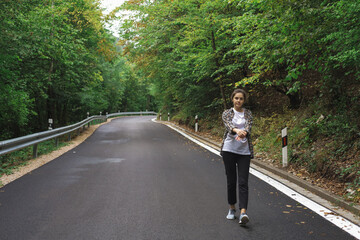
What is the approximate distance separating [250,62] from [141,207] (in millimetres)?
9365

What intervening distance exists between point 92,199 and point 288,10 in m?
4.98

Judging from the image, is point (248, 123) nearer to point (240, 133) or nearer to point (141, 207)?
point (240, 133)

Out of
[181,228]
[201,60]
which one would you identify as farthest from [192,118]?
[181,228]

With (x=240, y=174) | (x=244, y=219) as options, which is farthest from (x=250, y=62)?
(x=244, y=219)

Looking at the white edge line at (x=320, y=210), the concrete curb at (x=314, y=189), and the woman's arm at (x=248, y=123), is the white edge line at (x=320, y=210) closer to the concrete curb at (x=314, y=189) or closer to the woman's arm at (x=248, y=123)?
the concrete curb at (x=314, y=189)

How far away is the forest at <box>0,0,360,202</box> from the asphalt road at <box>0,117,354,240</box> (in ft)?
4.65

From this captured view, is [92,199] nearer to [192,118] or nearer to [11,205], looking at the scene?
[11,205]

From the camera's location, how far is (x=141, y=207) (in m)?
4.61

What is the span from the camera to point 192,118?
20.5 meters

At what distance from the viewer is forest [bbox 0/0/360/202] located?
5.62 metres

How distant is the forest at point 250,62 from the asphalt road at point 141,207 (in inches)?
55.8

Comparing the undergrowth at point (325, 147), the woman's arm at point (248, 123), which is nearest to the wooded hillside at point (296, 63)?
the undergrowth at point (325, 147)

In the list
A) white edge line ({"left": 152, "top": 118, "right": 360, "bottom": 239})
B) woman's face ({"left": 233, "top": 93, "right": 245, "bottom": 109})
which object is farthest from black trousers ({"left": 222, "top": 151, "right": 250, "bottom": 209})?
white edge line ({"left": 152, "top": 118, "right": 360, "bottom": 239})

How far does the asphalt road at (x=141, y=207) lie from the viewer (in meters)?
3.63
